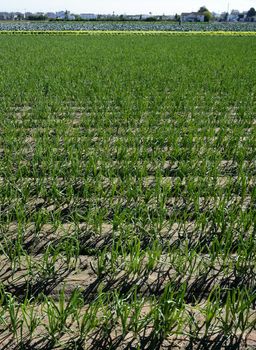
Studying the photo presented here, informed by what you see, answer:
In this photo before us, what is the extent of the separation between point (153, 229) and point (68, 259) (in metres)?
0.70

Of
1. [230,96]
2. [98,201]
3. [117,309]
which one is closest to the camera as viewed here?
[117,309]

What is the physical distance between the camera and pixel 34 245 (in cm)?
307

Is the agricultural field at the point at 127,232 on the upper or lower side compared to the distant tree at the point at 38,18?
upper

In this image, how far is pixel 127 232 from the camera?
121 inches

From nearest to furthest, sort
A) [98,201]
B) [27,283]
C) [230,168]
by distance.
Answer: [27,283] → [98,201] → [230,168]

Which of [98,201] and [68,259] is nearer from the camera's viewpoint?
[68,259]

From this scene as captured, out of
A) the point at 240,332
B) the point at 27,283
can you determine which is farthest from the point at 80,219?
the point at 240,332

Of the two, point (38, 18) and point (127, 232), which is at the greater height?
point (127, 232)

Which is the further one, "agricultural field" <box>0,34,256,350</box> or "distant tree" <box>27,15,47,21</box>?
"distant tree" <box>27,15,47,21</box>

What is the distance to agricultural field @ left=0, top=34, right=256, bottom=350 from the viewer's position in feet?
7.25

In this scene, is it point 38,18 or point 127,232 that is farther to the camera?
point 38,18

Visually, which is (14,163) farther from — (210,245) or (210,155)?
(210,245)

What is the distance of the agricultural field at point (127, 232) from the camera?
87.0 inches

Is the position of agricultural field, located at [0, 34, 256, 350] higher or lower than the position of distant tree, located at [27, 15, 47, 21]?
higher
